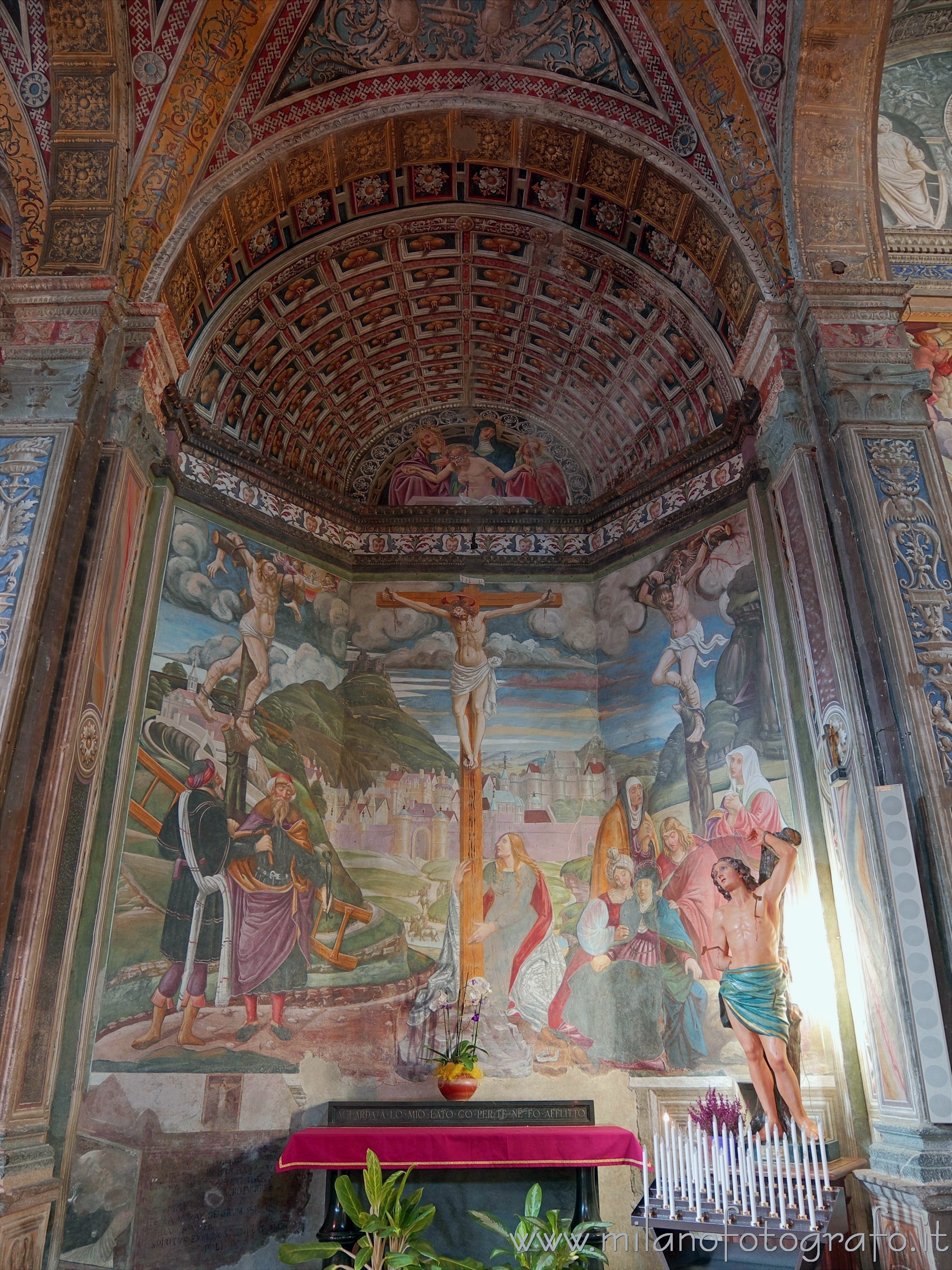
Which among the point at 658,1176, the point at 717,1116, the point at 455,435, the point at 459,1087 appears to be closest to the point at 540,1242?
the point at 658,1176

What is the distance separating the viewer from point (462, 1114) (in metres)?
8.32

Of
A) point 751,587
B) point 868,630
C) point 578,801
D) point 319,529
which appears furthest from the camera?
point 319,529

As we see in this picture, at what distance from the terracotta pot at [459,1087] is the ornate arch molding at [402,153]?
25.9 ft

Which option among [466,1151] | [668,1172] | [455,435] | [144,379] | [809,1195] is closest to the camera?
[809,1195]

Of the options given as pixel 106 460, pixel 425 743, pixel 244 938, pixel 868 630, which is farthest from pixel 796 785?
pixel 106 460

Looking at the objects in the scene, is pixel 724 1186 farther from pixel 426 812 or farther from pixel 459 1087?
pixel 426 812

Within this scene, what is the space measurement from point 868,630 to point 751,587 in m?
2.36

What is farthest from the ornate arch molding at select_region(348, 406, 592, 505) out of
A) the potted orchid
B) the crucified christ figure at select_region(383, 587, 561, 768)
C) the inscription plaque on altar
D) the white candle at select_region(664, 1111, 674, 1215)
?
the white candle at select_region(664, 1111, 674, 1215)

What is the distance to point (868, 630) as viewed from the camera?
729 cm

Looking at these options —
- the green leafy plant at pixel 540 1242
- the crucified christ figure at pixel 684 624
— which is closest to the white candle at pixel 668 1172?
the green leafy plant at pixel 540 1242

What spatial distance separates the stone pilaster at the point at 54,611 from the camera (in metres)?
6.60

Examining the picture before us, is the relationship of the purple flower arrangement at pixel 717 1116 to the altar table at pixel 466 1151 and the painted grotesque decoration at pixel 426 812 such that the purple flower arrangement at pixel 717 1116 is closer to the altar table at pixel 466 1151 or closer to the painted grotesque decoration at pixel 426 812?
the altar table at pixel 466 1151

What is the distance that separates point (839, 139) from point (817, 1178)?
8.94 m

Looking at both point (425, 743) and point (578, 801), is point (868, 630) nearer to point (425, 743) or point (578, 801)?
point (578, 801)
